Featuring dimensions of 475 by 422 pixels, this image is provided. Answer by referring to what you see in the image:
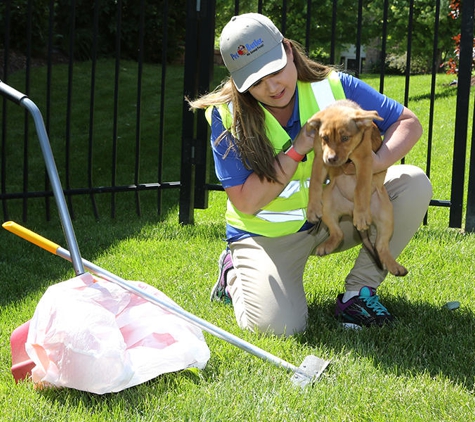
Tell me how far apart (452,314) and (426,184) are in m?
0.65

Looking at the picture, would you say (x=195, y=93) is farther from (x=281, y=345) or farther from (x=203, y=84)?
(x=281, y=345)

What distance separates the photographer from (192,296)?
3.90m

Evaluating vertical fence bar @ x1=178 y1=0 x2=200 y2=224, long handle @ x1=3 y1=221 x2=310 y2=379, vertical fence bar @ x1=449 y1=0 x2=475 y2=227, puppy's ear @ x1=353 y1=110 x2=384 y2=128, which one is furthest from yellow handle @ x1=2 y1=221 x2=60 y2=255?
vertical fence bar @ x1=449 y1=0 x2=475 y2=227

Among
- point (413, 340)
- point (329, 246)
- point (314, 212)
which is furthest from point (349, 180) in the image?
point (413, 340)

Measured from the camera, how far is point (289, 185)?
3.61m

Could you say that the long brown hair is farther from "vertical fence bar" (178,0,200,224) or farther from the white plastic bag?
Answer: "vertical fence bar" (178,0,200,224)

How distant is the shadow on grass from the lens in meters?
2.98

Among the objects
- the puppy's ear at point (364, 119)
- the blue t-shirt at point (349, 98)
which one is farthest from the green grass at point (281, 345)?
the puppy's ear at point (364, 119)

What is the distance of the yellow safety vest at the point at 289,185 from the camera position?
3467 millimetres

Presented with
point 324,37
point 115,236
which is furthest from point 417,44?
point 115,236

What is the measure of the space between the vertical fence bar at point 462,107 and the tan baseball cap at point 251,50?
7.56 feet

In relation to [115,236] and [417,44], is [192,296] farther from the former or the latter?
[417,44]

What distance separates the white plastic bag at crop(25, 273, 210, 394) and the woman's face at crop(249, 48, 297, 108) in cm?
105

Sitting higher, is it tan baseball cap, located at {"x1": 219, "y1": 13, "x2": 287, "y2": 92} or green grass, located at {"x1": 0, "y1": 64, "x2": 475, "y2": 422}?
tan baseball cap, located at {"x1": 219, "y1": 13, "x2": 287, "y2": 92}
